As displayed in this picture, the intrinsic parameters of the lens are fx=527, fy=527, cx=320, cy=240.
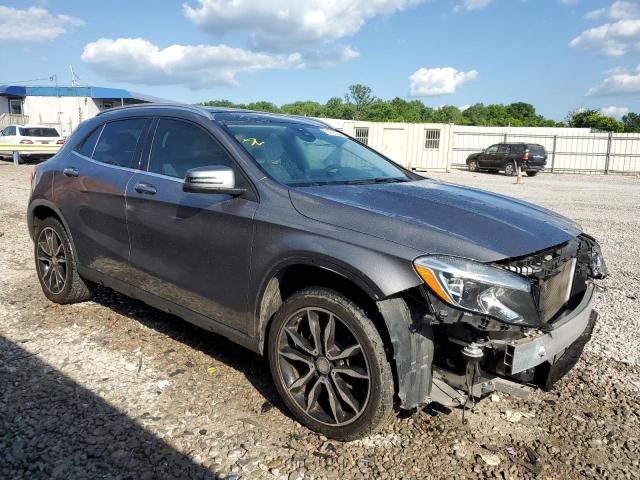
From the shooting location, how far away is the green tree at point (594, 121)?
6338cm

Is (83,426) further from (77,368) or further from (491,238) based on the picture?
(491,238)

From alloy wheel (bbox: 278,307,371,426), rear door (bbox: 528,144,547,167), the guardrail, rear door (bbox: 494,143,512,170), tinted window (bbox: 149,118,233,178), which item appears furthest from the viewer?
rear door (bbox: 494,143,512,170)

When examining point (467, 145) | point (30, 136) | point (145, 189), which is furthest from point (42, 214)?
point (467, 145)

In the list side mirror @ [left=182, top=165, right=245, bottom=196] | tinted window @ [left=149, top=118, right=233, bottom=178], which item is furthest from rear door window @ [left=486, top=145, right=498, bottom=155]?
side mirror @ [left=182, top=165, right=245, bottom=196]

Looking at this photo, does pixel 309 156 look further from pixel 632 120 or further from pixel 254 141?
pixel 632 120

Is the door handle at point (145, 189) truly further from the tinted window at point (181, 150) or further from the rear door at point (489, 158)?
the rear door at point (489, 158)

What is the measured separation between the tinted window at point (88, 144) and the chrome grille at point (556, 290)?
374 centimetres

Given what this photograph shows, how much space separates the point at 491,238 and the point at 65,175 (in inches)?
145

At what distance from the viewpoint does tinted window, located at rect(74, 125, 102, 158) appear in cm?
453

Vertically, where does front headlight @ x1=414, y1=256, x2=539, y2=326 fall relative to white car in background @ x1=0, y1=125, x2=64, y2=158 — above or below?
below

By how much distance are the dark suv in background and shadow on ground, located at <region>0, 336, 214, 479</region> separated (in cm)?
2630

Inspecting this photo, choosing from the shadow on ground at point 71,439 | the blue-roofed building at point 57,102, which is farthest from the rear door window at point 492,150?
the shadow on ground at point 71,439

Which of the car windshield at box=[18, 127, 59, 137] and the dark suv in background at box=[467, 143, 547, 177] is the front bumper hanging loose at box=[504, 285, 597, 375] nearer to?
the dark suv in background at box=[467, 143, 547, 177]

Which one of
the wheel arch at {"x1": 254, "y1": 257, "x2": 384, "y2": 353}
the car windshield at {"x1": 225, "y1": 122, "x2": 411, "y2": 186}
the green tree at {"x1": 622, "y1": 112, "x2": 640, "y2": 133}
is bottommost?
the wheel arch at {"x1": 254, "y1": 257, "x2": 384, "y2": 353}
